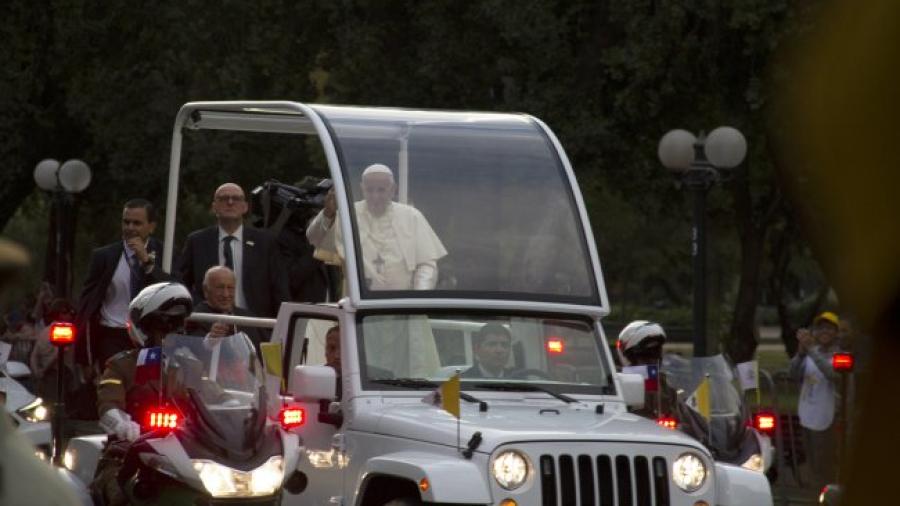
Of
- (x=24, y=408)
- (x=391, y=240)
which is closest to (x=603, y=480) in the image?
(x=391, y=240)

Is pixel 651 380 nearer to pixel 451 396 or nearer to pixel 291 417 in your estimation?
pixel 291 417

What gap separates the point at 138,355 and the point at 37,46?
2595cm

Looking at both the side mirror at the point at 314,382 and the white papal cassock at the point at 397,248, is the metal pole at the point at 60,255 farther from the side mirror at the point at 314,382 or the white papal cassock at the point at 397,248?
the side mirror at the point at 314,382

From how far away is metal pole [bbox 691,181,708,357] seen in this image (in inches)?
791

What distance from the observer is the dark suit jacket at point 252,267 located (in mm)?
11633

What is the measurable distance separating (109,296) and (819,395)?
8.47 metres

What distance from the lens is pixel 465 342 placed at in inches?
383

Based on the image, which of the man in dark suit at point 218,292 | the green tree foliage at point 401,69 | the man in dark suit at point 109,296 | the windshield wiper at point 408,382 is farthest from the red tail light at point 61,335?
the green tree foliage at point 401,69

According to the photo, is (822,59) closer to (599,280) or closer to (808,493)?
(599,280)

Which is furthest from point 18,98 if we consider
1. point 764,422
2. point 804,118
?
point 804,118

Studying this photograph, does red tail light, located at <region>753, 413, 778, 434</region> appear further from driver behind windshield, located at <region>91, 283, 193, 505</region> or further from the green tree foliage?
the green tree foliage

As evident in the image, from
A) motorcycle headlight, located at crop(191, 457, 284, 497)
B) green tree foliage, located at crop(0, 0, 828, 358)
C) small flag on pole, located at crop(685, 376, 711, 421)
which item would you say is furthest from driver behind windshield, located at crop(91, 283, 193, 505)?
green tree foliage, located at crop(0, 0, 828, 358)

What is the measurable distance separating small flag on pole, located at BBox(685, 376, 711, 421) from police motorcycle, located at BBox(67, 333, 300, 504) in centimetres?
312

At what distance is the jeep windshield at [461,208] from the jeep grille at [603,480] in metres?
1.71
